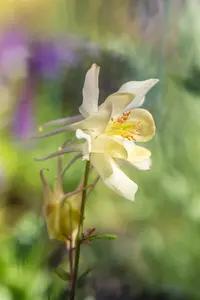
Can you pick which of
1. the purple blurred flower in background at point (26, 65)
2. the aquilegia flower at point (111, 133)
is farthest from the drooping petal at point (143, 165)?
the purple blurred flower in background at point (26, 65)

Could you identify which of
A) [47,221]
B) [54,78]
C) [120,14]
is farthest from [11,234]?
[120,14]

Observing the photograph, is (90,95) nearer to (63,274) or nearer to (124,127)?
(124,127)

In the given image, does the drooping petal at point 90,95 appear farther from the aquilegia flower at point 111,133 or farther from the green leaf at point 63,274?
the green leaf at point 63,274

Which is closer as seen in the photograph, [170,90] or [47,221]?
[47,221]

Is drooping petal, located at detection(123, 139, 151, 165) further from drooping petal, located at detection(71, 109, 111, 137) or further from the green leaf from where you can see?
the green leaf

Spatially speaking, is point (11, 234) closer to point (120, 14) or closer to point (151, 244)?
point (151, 244)
